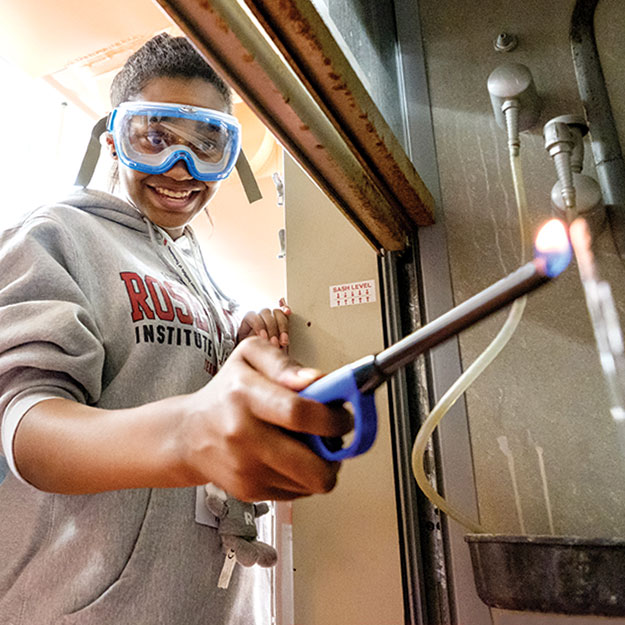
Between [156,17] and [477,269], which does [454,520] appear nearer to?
[477,269]

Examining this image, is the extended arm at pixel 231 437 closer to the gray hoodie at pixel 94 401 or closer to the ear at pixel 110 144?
the gray hoodie at pixel 94 401

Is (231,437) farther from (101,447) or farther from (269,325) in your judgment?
(269,325)

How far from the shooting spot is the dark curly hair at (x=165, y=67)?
1085mm

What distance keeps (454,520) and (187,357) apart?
1.58 ft

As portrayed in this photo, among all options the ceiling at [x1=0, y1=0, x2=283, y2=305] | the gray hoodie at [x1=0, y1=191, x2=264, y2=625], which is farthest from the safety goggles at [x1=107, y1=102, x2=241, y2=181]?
the ceiling at [x1=0, y1=0, x2=283, y2=305]

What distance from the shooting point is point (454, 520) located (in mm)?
878

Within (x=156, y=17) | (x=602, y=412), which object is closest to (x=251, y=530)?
(x=602, y=412)

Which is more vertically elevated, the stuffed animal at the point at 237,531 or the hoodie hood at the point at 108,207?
the hoodie hood at the point at 108,207

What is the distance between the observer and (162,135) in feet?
3.36

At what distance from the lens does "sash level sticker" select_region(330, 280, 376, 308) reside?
3.51 ft

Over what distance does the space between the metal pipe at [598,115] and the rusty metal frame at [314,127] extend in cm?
28

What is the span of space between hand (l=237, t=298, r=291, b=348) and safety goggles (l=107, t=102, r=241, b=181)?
0.91ft

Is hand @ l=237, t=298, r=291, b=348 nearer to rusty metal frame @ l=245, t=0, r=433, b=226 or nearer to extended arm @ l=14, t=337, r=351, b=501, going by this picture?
rusty metal frame @ l=245, t=0, r=433, b=226

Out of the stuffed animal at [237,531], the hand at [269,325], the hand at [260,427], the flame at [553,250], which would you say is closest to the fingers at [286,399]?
the hand at [260,427]
